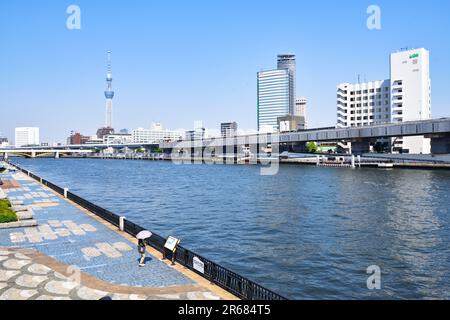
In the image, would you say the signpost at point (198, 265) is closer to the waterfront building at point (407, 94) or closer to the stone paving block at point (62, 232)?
the stone paving block at point (62, 232)

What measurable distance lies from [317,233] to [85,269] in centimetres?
1816

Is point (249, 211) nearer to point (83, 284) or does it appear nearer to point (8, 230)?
point (8, 230)

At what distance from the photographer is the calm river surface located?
2023 centimetres

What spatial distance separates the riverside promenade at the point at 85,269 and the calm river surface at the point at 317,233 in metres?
4.91

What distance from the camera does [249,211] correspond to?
41.2 m

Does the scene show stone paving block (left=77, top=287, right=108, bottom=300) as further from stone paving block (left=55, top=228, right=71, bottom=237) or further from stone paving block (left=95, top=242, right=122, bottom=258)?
stone paving block (left=55, top=228, right=71, bottom=237)

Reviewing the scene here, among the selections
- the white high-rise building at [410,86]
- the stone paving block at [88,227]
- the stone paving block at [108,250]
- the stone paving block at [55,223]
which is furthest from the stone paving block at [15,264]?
the white high-rise building at [410,86]

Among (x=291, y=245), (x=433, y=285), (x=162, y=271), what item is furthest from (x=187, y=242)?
(x=433, y=285)

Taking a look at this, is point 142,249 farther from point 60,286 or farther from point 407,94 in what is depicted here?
point 407,94

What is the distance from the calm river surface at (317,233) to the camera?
20234 millimetres

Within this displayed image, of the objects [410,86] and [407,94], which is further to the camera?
[407,94]

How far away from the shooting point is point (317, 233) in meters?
30.7

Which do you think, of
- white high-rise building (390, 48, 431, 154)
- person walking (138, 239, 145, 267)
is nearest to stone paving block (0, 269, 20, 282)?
person walking (138, 239, 145, 267)

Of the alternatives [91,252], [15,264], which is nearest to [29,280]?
[15,264]
